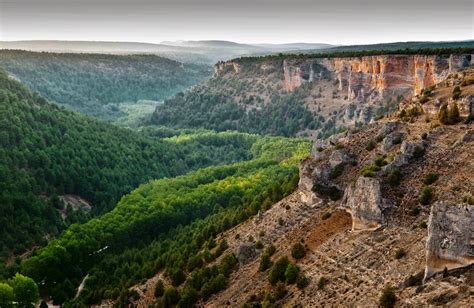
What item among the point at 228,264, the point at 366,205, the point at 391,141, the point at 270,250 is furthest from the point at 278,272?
the point at 391,141

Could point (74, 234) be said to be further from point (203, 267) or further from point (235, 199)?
point (203, 267)

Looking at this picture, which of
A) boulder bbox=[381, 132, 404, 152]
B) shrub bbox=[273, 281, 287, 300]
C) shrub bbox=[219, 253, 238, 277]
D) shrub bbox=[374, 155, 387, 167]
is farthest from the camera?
shrub bbox=[219, 253, 238, 277]

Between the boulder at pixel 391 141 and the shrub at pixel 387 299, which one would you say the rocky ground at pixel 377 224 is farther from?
the shrub at pixel 387 299

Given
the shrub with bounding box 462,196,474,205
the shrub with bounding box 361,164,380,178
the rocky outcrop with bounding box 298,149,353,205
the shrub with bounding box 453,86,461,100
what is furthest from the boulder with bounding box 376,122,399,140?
the shrub with bounding box 462,196,474,205

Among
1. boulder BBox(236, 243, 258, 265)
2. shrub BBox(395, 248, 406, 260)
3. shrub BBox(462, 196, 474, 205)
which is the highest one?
shrub BBox(462, 196, 474, 205)

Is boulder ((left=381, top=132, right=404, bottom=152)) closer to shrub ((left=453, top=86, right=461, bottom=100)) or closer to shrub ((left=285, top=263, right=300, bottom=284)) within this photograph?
shrub ((left=453, top=86, right=461, bottom=100))

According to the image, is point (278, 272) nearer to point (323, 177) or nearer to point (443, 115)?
point (323, 177)

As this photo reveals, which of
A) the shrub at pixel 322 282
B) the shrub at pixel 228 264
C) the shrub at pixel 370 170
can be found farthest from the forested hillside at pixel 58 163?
the shrub at pixel 370 170
